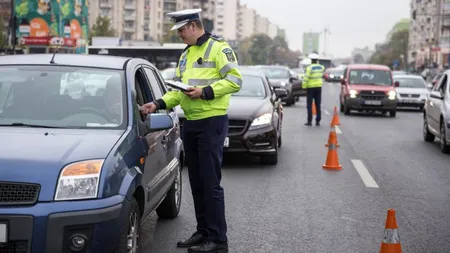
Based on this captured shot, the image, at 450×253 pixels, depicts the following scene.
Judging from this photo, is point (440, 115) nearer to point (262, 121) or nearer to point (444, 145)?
point (444, 145)

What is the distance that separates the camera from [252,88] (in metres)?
14.5

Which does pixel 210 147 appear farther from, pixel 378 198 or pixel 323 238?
pixel 378 198

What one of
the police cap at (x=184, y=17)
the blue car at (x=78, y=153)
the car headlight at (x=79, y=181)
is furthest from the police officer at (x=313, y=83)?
the car headlight at (x=79, y=181)

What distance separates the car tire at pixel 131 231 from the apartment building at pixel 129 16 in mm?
139238

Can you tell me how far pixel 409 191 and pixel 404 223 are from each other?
7.78 ft

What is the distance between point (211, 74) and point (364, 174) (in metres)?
6.03

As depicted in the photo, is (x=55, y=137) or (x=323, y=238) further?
(x=323, y=238)

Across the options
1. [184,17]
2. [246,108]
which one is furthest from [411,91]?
[184,17]

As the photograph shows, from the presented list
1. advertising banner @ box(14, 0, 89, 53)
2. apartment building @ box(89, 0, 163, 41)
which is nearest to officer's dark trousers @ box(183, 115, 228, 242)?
advertising banner @ box(14, 0, 89, 53)

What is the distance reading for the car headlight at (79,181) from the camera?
4.98 metres

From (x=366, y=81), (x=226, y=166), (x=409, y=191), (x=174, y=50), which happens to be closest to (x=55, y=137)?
(x=409, y=191)

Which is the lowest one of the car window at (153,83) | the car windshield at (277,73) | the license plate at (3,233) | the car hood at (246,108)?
the car windshield at (277,73)

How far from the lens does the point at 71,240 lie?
4.92 meters

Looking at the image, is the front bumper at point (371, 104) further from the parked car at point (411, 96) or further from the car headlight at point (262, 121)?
the car headlight at point (262, 121)
